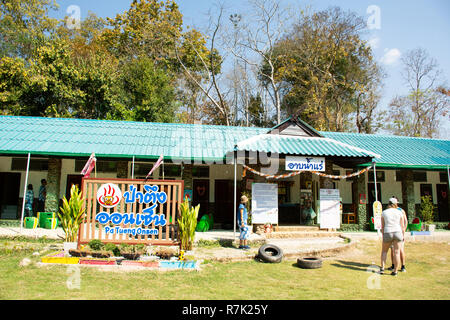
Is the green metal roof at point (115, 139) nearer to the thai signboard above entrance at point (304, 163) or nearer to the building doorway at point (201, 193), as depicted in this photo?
the building doorway at point (201, 193)

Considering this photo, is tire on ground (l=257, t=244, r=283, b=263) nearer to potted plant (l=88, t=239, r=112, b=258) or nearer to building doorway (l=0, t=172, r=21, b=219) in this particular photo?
potted plant (l=88, t=239, r=112, b=258)

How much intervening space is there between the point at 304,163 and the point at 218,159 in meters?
3.64

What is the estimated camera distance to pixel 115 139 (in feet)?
47.0

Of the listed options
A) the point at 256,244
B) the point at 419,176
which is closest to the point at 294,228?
the point at 256,244

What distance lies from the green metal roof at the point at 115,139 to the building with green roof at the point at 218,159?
4 centimetres

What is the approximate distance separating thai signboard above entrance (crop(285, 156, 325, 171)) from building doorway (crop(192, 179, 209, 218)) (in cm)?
534

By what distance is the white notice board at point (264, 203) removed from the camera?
12.5 meters

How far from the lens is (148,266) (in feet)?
25.3

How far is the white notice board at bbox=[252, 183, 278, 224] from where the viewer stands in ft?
41.1

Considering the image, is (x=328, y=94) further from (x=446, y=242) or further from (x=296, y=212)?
(x=446, y=242)

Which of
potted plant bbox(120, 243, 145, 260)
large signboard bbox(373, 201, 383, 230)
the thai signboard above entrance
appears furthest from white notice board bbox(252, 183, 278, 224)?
potted plant bbox(120, 243, 145, 260)

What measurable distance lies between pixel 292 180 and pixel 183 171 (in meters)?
6.13
